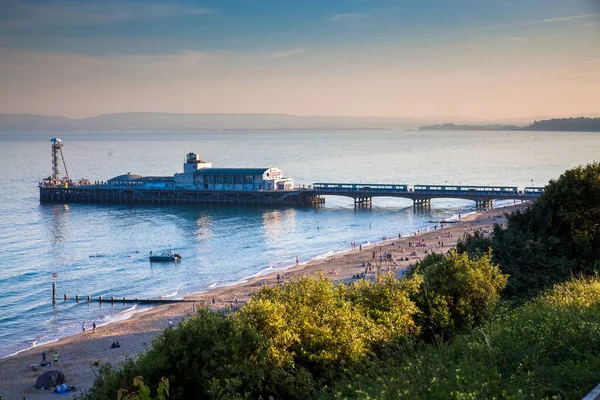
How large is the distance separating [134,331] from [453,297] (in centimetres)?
1934

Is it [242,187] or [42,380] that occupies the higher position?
[242,187]

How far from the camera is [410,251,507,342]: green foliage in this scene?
810 inches

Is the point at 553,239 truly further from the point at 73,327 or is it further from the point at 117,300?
the point at 117,300

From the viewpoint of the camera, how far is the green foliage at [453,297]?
20.6 meters

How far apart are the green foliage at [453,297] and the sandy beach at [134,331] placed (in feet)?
12.5

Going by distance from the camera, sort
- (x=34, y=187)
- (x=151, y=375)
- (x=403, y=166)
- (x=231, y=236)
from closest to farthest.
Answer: (x=151, y=375), (x=231, y=236), (x=34, y=187), (x=403, y=166)

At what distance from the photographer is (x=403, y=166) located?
167 meters

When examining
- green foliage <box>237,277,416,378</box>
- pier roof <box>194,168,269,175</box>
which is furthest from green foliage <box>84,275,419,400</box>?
pier roof <box>194,168,269,175</box>

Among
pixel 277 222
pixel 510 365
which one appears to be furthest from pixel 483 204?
pixel 510 365

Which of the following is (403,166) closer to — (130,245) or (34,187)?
(34,187)

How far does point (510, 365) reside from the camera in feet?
48.9

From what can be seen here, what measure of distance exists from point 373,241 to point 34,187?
257 feet

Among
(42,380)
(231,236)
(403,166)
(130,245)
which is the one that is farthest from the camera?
(403,166)

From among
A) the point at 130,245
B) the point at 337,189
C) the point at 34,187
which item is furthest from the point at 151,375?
the point at 34,187
